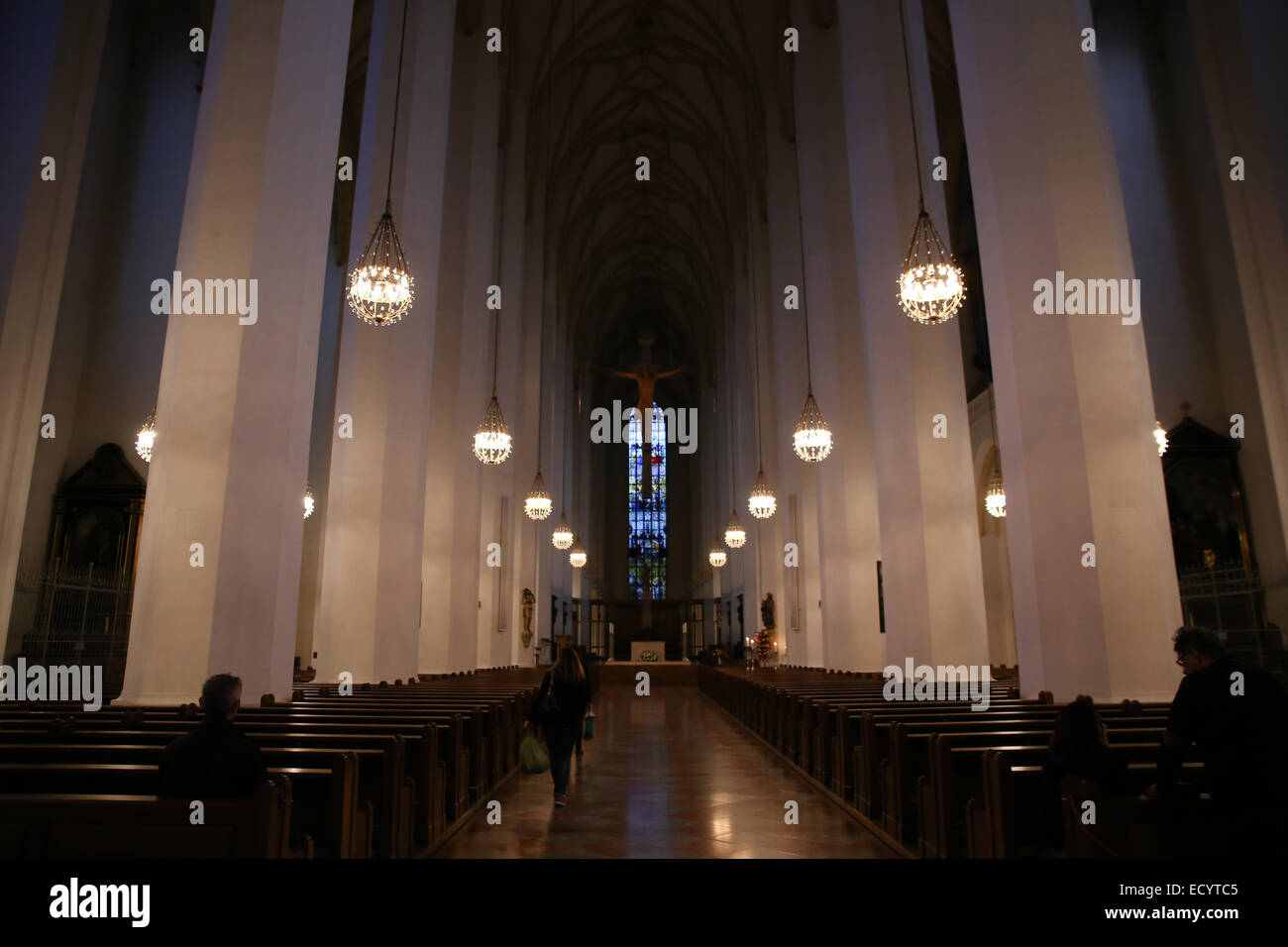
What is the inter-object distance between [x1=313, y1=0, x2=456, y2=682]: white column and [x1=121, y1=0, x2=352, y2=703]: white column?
113 inches

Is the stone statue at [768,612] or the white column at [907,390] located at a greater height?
the white column at [907,390]

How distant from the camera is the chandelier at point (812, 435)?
1103 cm

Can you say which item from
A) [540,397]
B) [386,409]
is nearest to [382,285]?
[386,409]

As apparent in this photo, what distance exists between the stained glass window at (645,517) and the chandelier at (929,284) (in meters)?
32.9

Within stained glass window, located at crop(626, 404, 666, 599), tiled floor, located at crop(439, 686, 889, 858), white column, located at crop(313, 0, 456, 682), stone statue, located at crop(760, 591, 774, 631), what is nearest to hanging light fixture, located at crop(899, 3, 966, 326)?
tiled floor, located at crop(439, 686, 889, 858)

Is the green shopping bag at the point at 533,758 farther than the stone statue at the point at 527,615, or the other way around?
the stone statue at the point at 527,615

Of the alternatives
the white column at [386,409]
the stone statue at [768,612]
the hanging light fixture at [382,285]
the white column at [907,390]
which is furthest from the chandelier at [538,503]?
the hanging light fixture at [382,285]

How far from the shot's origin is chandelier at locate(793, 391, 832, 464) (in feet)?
36.2

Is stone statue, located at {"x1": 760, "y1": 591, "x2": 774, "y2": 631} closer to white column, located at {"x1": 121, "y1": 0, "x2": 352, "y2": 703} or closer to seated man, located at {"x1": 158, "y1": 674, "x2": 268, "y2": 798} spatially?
white column, located at {"x1": 121, "y1": 0, "x2": 352, "y2": 703}

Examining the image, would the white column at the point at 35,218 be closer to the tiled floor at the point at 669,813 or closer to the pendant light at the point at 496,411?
the pendant light at the point at 496,411

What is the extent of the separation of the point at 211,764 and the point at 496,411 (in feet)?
29.3

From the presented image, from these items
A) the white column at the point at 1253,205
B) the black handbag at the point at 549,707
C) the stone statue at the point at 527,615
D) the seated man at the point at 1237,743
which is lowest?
the black handbag at the point at 549,707

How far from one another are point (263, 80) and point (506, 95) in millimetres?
12656

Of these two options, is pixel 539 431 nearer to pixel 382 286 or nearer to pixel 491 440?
pixel 491 440
